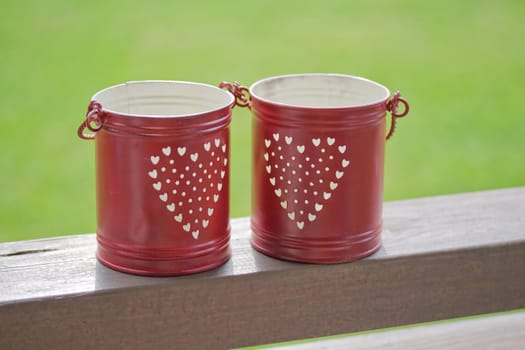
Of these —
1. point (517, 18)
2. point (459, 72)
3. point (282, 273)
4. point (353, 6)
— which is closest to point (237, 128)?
point (459, 72)

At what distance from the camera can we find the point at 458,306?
1283mm

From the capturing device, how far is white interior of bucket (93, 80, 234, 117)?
1.22 metres

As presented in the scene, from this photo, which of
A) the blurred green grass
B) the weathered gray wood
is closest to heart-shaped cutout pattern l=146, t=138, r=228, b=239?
the weathered gray wood

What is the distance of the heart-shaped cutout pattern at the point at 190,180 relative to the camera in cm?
111

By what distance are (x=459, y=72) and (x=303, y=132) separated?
344 cm

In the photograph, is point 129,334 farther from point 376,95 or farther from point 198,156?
point 376,95

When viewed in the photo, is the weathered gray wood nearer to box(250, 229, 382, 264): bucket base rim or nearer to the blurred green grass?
box(250, 229, 382, 264): bucket base rim

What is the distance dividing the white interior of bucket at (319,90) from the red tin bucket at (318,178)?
0.02m

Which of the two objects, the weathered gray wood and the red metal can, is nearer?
the red metal can

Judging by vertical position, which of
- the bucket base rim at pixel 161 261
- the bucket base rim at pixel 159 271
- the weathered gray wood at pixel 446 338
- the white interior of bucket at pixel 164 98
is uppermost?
the white interior of bucket at pixel 164 98

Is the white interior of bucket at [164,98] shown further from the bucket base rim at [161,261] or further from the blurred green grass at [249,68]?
the blurred green grass at [249,68]

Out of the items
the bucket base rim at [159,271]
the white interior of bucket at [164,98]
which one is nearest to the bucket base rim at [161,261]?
the bucket base rim at [159,271]

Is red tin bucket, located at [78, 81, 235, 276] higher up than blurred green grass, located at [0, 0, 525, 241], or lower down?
higher up

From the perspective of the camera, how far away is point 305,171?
3.82 ft
